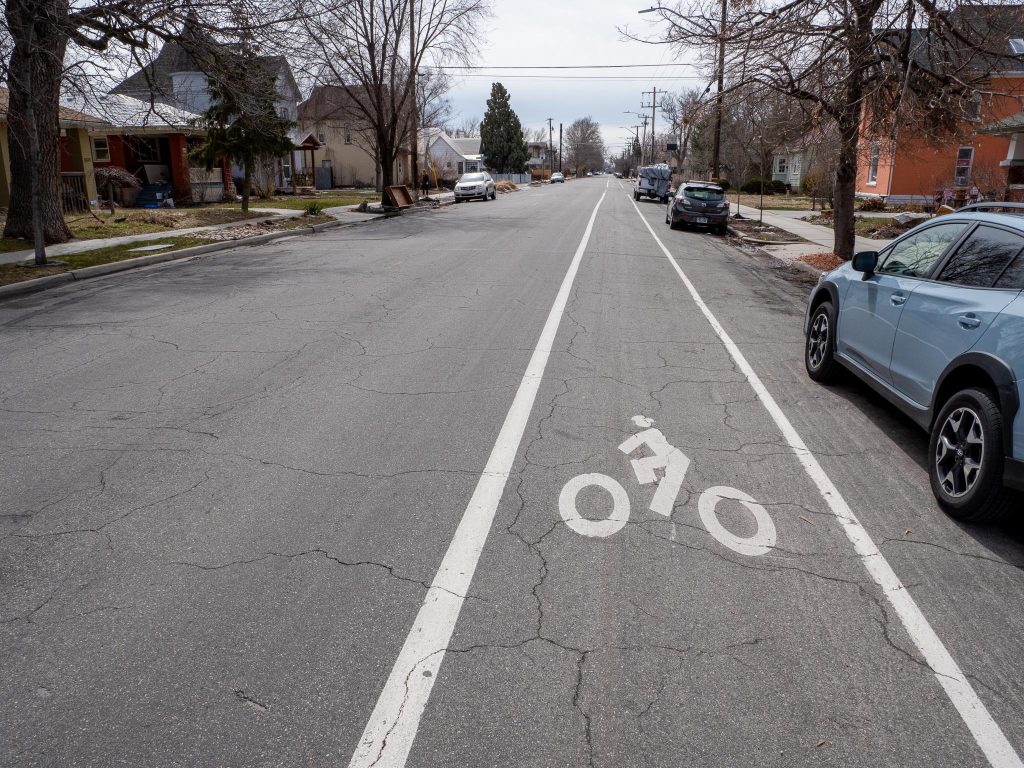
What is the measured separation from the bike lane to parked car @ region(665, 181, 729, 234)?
65.8 ft

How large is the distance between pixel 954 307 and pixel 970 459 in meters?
0.99

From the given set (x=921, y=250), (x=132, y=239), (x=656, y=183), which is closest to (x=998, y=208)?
(x=921, y=250)

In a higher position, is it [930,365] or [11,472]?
[930,365]

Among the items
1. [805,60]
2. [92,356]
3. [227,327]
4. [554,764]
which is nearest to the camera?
[554,764]

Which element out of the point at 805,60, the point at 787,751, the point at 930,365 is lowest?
the point at 787,751

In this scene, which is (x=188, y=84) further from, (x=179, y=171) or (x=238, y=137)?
(x=238, y=137)

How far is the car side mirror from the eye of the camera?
6098 mm

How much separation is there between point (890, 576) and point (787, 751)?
5.02ft

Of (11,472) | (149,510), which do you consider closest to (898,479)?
(149,510)

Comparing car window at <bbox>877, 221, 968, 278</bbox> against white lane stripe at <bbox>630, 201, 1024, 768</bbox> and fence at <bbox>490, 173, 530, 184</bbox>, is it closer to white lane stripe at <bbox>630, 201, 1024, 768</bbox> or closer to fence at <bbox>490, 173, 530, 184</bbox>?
white lane stripe at <bbox>630, 201, 1024, 768</bbox>

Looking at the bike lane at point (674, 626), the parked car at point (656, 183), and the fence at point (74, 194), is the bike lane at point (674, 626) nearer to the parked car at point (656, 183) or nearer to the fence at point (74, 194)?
the fence at point (74, 194)

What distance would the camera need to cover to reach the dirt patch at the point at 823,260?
15755 millimetres

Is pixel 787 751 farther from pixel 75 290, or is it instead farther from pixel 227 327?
pixel 75 290

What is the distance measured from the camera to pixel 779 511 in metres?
4.52
